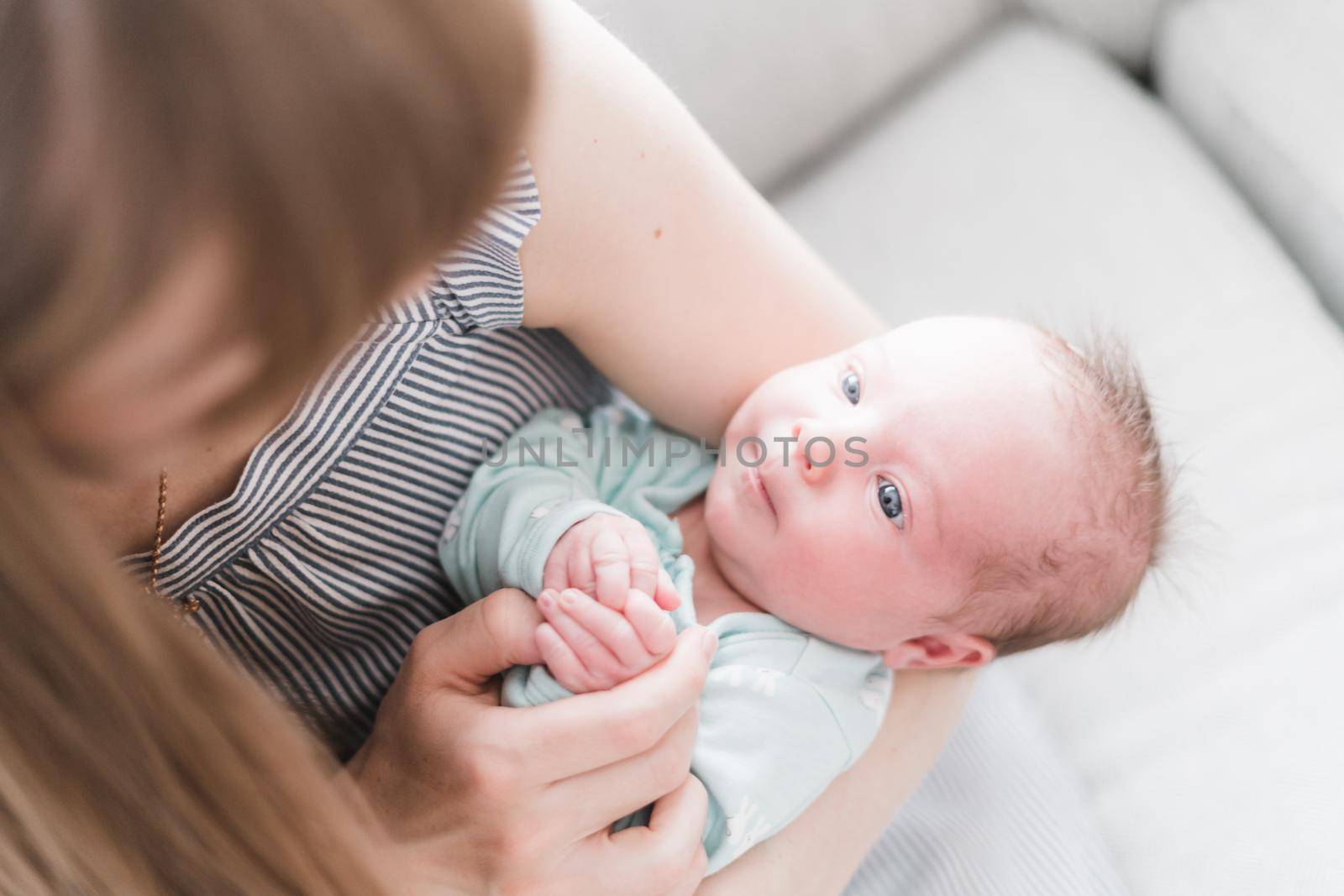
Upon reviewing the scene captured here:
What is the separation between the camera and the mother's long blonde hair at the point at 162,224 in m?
0.41

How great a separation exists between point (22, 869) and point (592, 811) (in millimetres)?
362

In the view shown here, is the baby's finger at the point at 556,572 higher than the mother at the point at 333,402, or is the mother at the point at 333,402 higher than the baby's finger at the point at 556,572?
the mother at the point at 333,402

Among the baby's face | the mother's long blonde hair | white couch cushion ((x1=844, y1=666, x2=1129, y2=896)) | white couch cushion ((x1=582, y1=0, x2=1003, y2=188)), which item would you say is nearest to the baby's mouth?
the baby's face

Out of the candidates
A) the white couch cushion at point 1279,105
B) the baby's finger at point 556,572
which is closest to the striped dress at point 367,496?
the baby's finger at point 556,572

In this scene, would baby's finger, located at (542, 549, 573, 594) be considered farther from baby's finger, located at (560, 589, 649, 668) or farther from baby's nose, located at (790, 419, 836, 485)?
baby's nose, located at (790, 419, 836, 485)

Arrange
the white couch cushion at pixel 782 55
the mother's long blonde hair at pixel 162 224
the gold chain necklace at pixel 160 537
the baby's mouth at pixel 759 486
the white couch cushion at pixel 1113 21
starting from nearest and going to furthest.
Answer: the mother's long blonde hair at pixel 162 224, the gold chain necklace at pixel 160 537, the baby's mouth at pixel 759 486, the white couch cushion at pixel 782 55, the white couch cushion at pixel 1113 21

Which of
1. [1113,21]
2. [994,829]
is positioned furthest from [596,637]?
[1113,21]

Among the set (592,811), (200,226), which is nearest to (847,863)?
(592,811)

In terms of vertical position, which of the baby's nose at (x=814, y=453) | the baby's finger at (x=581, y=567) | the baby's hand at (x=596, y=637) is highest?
the baby's finger at (x=581, y=567)

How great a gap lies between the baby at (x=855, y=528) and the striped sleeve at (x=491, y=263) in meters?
0.15

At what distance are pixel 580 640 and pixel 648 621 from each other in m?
0.05

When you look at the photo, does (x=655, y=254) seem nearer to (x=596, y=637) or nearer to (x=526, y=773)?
(x=596, y=637)

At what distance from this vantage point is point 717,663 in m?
0.89

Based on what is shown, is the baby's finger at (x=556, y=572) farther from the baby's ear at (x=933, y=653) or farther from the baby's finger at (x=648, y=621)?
the baby's ear at (x=933, y=653)
